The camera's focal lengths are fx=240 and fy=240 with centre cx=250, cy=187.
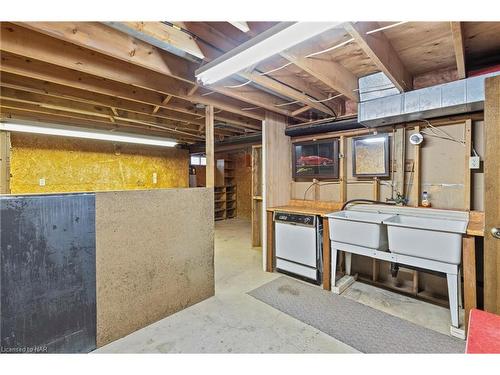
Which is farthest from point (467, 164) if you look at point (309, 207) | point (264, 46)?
point (264, 46)

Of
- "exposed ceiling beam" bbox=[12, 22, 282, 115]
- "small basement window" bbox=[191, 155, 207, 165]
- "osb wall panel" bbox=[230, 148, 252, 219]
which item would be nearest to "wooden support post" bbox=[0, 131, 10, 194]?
"exposed ceiling beam" bbox=[12, 22, 282, 115]

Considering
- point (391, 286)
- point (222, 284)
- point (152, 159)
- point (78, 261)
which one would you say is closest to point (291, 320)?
point (222, 284)

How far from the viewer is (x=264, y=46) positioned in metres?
1.38

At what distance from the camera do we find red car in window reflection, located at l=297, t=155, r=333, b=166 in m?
3.27

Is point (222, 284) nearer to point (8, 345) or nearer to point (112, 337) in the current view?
point (112, 337)

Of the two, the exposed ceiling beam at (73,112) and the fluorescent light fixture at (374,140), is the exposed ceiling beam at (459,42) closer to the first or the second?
the fluorescent light fixture at (374,140)

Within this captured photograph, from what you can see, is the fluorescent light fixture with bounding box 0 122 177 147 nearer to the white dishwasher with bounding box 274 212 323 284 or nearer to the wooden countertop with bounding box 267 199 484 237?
the wooden countertop with bounding box 267 199 484 237

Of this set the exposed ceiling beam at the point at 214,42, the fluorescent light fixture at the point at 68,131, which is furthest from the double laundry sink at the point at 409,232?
the fluorescent light fixture at the point at 68,131

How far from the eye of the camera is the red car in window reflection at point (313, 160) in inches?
129

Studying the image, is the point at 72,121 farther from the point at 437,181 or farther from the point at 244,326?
the point at 437,181

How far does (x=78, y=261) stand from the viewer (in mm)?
1703
